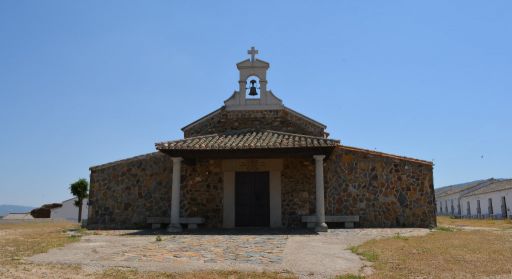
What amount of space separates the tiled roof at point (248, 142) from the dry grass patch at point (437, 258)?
13.4 feet

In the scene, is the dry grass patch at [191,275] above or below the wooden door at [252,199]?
below

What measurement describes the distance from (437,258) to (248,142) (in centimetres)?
760

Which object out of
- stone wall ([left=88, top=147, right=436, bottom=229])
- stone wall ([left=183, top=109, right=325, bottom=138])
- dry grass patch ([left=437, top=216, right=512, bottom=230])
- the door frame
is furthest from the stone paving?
dry grass patch ([left=437, top=216, right=512, bottom=230])

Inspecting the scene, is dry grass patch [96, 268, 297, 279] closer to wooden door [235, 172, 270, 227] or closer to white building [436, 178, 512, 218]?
wooden door [235, 172, 270, 227]

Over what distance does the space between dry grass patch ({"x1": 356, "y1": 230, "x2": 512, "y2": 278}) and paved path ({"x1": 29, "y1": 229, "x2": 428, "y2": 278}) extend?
49cm

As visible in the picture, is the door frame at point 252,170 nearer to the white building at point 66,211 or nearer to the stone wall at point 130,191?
the stone wall at point 130,191

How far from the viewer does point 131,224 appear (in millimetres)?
15500

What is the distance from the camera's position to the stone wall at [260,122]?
16609 mm

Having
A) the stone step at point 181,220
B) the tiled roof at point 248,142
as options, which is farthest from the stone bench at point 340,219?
the stone step at point 181,220

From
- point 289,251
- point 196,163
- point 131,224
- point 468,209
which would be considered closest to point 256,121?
point 196,163

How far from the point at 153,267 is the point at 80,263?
128 cm

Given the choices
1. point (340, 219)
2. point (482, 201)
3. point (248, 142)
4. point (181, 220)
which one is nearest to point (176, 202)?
point (181, 220)

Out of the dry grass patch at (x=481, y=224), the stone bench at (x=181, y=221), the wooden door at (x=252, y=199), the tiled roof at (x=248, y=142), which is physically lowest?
the dry grass patch at (x=481, y=224)

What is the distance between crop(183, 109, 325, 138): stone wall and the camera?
16609 millimetres
